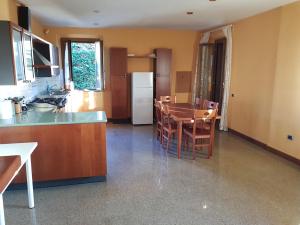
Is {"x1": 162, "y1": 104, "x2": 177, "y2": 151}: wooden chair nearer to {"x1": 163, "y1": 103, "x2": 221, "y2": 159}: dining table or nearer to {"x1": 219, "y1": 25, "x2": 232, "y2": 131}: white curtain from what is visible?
{"x1": 163, "y1": 103, "x2": 221, "y2": 159}: dining table

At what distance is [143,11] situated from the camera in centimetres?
446

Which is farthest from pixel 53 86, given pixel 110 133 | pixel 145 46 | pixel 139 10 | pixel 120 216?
pixel 120 216

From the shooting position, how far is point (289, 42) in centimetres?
395

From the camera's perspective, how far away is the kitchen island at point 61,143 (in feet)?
9.18

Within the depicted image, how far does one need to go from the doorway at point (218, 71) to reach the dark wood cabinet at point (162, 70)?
121 cm

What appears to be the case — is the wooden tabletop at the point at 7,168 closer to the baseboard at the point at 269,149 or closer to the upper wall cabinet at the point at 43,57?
the upper wall cabinet at the point at 43,57

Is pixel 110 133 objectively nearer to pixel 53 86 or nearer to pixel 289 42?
pixel 53 86

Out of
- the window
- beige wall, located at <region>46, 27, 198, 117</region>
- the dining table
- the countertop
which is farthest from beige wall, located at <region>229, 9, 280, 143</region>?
the window

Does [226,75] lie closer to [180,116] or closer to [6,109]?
[180,116]

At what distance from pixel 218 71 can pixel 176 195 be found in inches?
172

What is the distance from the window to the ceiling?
0.73 meters

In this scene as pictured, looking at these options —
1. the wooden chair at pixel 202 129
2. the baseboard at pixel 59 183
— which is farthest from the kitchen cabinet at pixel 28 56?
the wooden chair at pixel 202 129

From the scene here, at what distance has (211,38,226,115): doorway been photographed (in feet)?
19.8

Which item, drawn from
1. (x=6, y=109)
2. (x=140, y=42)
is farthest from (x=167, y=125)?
(x=140, y=42)
